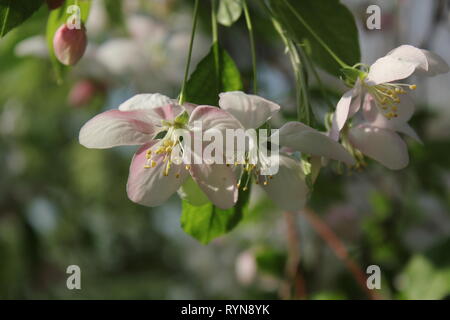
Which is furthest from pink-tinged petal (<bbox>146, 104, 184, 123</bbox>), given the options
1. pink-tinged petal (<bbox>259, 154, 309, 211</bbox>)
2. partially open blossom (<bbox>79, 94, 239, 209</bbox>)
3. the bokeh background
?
the bokeh background

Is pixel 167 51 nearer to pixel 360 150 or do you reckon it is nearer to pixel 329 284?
pixel 329 284

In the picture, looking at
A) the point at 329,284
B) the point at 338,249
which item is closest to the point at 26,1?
the point at 338,249

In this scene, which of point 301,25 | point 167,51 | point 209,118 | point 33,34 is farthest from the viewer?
point 167,51

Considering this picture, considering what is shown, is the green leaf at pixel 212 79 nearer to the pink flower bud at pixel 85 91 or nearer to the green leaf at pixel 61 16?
the green leaf at pixel 61 16

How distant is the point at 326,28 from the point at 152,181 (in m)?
0.26

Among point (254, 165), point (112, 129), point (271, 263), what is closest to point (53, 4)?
point (112, 129)

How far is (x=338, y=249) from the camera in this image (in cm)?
106

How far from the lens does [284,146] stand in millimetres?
581

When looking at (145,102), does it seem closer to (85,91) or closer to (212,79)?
(212,79)

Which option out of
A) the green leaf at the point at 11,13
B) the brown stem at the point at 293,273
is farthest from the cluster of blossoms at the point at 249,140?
the brown stem at the point at 293,273

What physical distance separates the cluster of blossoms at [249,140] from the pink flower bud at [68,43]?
12cm

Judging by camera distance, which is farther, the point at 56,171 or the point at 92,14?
the point at 56,171

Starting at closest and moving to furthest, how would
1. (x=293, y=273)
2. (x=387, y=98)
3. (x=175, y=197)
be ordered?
(x=387, y=98) → (x=293, y=273) → (x=175, y=197)

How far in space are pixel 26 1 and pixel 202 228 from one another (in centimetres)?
30
